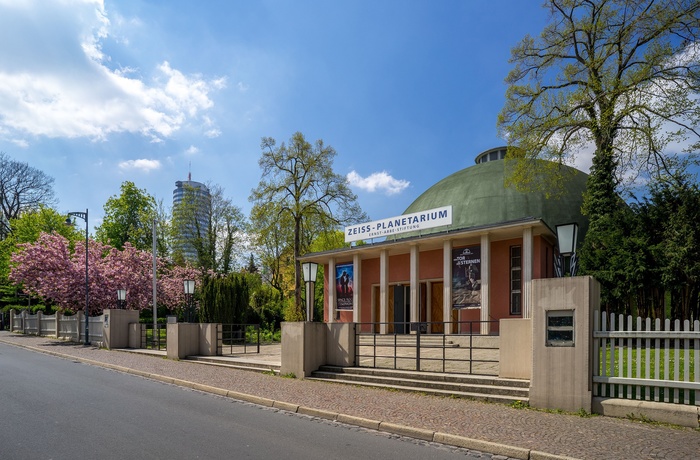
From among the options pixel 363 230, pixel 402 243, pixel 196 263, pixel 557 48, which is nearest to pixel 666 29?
pixel 557 48

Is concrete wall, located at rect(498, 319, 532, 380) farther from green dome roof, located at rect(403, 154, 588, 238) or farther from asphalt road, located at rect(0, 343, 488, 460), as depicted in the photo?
green dome roof, located at rect(403, 154, 588, 238)

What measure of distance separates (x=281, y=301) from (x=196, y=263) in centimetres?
857

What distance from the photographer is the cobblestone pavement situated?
6.59 m

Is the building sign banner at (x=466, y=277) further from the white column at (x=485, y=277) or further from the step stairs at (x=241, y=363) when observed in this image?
the step stairs at (x=241, y=363)

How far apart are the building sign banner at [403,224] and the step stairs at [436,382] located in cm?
1122

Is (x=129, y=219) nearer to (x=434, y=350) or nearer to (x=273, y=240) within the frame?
(x=273, y=240)

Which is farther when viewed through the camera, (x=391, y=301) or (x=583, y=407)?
(x=391, y=301)

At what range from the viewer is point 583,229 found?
29.2 meters

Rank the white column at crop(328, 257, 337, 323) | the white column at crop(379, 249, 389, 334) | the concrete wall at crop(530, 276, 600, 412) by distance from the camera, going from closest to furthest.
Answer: the concrete wall at crop(530, 276, 600, 412) < the white column at crop(379, 249, 389, 334) < the white column at crop(328, 257, 337, 323)

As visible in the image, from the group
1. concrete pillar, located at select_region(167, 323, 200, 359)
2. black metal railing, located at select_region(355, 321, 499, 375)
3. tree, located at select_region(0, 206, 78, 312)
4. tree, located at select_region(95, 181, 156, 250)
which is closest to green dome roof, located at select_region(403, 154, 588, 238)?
black metal railing, located at select_region(355, 321, 499, 375)

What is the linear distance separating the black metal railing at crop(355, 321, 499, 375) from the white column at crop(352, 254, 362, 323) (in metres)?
1.13

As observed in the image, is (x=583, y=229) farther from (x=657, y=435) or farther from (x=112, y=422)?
(x=112, y=422)

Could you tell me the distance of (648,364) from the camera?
8266 millimetres

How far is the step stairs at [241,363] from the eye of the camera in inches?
597
